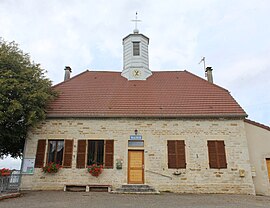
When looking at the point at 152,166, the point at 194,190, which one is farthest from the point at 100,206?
the point at 194,190

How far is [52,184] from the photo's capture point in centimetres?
1123

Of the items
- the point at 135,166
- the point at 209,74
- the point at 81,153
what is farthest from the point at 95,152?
the point at 209,74

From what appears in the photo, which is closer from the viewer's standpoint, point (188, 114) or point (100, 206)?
point (100, 206)

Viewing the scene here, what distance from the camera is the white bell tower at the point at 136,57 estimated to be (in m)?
15.7

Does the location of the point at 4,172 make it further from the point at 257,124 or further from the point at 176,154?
the point at 257,124

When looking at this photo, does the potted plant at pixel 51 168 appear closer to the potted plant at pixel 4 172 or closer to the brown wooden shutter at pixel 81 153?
the brown wooden shutter at pixel 81 153

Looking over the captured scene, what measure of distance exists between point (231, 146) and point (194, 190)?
294 cm

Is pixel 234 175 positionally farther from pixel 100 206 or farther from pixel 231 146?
pixel 100 206

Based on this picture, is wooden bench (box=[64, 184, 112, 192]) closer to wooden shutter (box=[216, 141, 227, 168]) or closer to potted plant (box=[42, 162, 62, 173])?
potted plant (box=[42, 162, 62, 173])

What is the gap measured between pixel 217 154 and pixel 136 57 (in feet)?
28.0

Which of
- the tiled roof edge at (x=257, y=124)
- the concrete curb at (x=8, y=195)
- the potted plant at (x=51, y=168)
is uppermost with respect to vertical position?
the tiled roof edge at (x=257, y=124)

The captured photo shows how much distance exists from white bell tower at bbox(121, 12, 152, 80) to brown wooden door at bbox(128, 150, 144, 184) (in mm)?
5647

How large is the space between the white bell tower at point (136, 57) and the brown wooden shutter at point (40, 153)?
22.4ft

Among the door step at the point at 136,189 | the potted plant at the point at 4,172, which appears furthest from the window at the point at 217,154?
the potted plant at the point at 4,172
